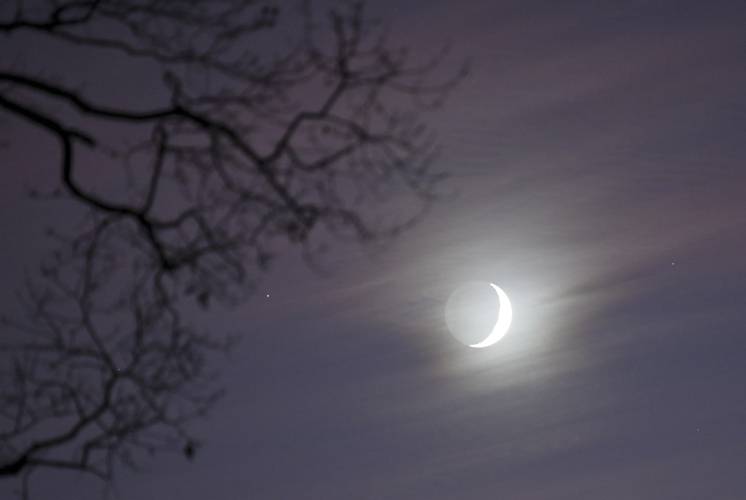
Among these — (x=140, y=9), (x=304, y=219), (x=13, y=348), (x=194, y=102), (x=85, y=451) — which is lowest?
(x=85, y=451)

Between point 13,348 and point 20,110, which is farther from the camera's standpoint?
point 13,348

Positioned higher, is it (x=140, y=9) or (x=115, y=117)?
(x=140, y=9)

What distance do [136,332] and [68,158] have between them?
1.14 m

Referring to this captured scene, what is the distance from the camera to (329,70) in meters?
6.73

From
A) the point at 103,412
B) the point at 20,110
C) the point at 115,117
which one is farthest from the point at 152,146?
the point at 103,412

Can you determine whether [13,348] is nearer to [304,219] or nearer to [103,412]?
[103,412]

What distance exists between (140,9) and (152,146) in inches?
33.9

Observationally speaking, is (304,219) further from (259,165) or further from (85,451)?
(85,451)

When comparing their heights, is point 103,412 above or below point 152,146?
Answer: below

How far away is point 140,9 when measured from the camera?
22.6 feet

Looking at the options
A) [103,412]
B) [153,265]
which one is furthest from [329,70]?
[103,412]

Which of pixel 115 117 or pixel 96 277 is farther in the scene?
pixel 96 277

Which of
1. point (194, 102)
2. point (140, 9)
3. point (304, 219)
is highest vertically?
point (140, 9)

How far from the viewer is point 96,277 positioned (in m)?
7.05
